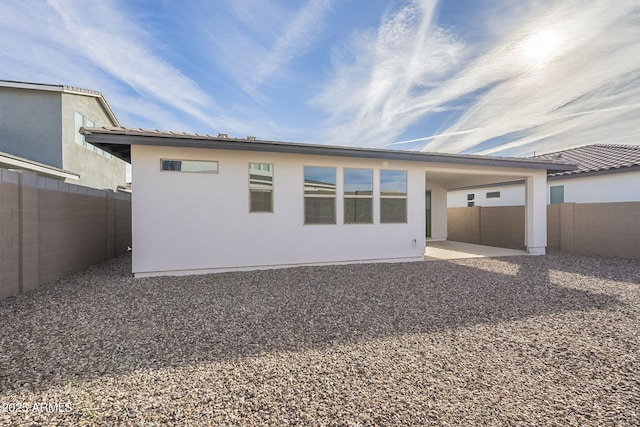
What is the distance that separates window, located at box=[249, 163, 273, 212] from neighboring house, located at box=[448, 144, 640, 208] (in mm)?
10335

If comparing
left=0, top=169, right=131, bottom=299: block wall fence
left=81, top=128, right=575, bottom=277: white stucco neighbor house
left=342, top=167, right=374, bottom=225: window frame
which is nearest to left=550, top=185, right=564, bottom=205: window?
left=81, top=128, right=575, bottom=277: white stucco neighbor house

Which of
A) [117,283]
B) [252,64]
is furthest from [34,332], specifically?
[252,64]

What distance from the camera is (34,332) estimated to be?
10.4 ft

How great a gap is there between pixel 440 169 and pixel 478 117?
550 cm

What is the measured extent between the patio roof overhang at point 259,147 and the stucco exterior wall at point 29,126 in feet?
25.0

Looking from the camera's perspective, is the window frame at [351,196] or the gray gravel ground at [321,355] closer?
the gray gravel ground at [321,355]

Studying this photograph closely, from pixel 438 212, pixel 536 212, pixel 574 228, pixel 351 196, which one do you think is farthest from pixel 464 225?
pixel 351 196

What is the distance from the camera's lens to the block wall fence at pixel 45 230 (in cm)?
430

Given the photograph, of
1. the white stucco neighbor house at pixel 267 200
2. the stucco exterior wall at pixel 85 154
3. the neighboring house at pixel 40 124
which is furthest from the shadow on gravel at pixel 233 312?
the stucco exterior wall at pixel 85 154

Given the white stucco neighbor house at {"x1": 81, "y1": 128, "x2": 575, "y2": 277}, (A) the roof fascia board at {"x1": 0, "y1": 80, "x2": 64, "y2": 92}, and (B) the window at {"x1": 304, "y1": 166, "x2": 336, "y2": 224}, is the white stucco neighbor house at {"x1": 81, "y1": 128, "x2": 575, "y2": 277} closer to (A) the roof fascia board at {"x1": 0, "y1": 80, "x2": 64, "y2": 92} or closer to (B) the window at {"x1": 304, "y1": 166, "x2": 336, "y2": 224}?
(B) the window at {"x1": 304, "y1": 166, "x2": 336, "y2": 224}

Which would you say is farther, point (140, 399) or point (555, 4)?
point (555, 4)

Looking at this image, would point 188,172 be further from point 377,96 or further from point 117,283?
point 377,96

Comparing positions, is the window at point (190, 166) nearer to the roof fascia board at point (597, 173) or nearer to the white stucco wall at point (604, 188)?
the roof fascia board at point (597, 173)

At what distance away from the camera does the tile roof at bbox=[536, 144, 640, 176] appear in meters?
10.0
